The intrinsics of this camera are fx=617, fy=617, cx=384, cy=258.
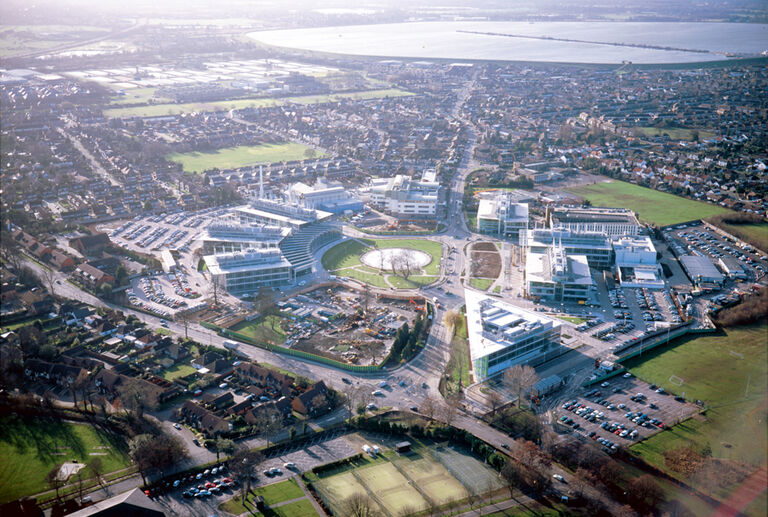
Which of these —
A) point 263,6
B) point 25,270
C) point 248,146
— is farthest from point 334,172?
point 263,6

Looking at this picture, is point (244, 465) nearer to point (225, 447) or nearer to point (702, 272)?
point (225, 447)

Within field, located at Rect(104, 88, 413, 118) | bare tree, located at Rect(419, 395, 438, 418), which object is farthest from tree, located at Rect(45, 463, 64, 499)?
field, located at Rect(104, 88, 413, 118)

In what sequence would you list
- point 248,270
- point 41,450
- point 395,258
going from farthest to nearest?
point 395,258 → point 248,270 → point 41,450

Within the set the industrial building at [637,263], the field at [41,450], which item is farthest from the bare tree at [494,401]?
the industrial building at [637,263]

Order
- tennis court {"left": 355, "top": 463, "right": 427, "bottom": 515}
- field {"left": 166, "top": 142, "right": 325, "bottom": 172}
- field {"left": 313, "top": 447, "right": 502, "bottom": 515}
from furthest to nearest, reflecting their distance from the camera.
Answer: field {"left": 166, "top": 142, "right": 325, "bottom": 172} → field {"left": 313, "top": 447, "right": 502, "bottom": 515} → tennis court {"left": 355, "top": 463, "right": 427, "bottom": 515}

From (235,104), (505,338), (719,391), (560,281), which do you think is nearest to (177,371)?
(505,338)

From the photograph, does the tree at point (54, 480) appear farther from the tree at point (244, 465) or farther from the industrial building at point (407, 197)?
the industrial building at point (407, 197)

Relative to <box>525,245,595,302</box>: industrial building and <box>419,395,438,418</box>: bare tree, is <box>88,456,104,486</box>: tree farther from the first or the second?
<box>525,245,595,302</box>: industrial building
